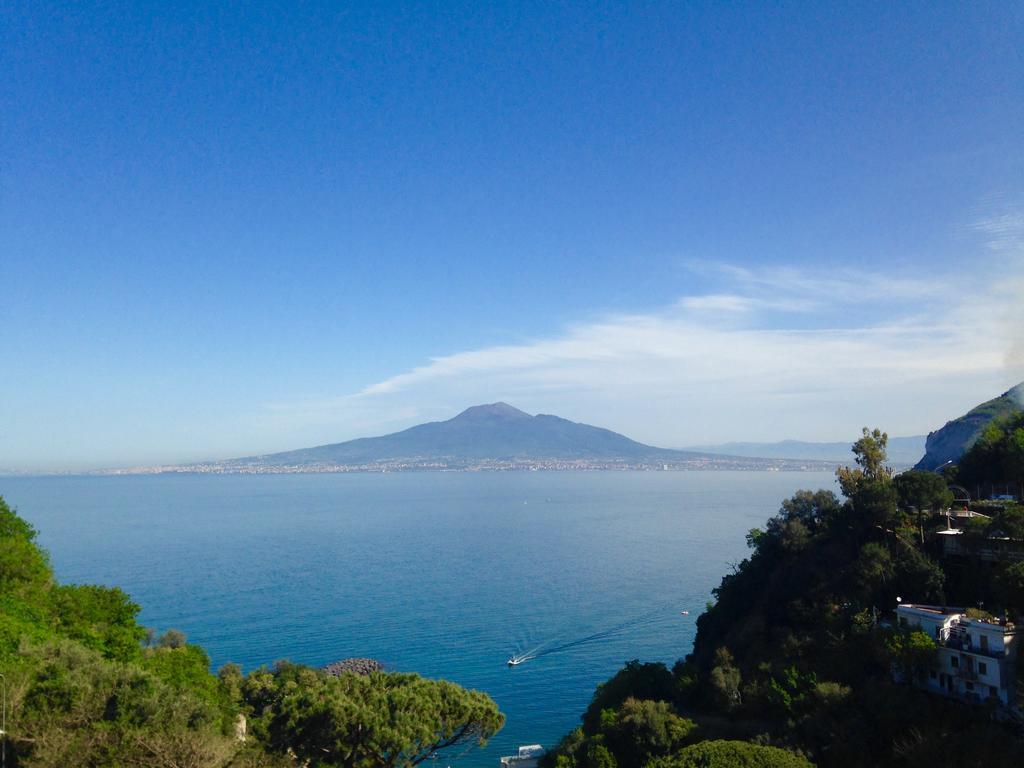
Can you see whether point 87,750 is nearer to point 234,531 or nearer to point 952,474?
point 952,474

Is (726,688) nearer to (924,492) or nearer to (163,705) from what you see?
(924,492)

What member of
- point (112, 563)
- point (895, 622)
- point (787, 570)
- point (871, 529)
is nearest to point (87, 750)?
point (895, 622)

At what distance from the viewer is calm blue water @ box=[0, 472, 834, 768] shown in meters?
33.5

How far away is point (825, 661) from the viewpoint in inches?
766

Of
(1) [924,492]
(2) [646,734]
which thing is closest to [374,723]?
(2) [646,734]

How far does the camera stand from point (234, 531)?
85.1 metres

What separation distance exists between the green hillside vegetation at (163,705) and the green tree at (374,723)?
3 centimetres

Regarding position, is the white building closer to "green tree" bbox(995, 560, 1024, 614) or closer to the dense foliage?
"green tree" bbox(995, 560, 1024, 614)

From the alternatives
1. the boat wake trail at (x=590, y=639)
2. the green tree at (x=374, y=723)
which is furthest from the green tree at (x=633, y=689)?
the boat wake trail at (x=590, y=639)

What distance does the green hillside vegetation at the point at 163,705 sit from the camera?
11.8m

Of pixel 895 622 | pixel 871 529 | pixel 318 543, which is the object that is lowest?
pixel 318 543

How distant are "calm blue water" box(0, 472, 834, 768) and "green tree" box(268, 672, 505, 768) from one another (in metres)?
9.50

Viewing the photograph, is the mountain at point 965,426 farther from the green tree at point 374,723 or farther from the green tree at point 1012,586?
the green tree at point 374,723

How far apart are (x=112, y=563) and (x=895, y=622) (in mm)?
61286
